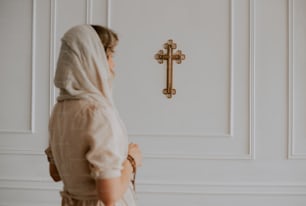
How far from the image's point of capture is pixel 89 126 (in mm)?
1631

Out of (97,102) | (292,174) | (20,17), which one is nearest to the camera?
(97,102)

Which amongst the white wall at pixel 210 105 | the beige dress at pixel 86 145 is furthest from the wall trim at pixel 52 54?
the beige dress at pixel 86 145

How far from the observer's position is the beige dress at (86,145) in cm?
163

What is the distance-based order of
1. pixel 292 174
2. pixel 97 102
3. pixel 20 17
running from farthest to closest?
pixel 20 17 < pixel 292 174 < pixel 97 102

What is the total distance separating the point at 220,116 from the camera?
370cm

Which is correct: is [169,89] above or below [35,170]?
above

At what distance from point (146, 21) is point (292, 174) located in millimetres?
1666

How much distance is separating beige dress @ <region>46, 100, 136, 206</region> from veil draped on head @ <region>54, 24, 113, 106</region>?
4cm

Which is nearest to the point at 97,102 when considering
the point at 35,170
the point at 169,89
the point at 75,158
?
the point at 75,158

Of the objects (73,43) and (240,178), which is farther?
(240,178)

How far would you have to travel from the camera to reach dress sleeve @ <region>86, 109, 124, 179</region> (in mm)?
1628

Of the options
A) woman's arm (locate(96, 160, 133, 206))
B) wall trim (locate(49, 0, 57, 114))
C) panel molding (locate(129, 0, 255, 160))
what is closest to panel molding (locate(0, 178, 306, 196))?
panel molding (locate(129, 0, 255, 160))

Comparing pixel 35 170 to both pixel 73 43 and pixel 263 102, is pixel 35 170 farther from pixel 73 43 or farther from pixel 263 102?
pixel 73 43

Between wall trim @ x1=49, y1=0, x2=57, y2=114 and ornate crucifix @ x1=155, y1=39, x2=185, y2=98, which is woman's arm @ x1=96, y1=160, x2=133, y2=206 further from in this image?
wall trim @ x1=49, y1=0, x2=57, y2=114
